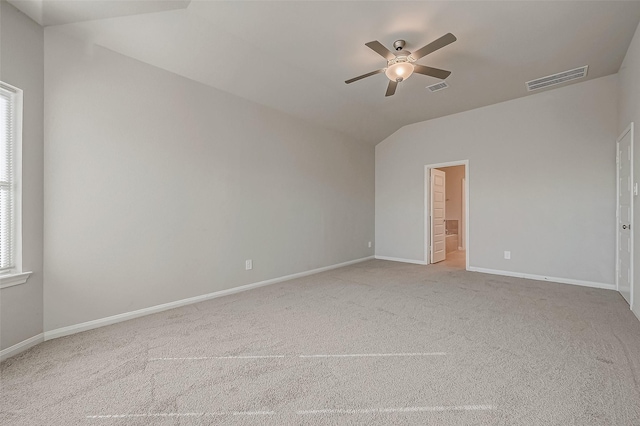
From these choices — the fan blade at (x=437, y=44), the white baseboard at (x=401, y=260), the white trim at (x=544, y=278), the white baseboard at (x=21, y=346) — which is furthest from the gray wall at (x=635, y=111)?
the white baseboard at (x=21, y=346)

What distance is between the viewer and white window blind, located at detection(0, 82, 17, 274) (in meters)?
2.18

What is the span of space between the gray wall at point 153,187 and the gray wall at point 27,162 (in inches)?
3.0

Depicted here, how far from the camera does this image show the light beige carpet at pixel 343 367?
1563 mm

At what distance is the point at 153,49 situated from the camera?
113 inches

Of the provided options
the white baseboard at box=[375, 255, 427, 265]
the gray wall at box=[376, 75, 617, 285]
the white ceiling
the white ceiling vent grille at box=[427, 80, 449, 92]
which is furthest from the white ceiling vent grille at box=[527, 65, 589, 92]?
the white baseboard at box=[375, 255, 427, 265]

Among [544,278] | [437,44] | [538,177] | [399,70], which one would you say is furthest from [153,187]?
[544,278]

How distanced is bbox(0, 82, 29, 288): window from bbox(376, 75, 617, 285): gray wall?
229 inches

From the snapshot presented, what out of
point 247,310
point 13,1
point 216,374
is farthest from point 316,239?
point 13,1

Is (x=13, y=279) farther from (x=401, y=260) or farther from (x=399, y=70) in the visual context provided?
(x=401, y=260)

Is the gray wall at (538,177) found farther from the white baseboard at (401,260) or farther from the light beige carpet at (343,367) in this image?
the light beige carpet at (343,367)

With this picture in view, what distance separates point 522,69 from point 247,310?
4.65 metres

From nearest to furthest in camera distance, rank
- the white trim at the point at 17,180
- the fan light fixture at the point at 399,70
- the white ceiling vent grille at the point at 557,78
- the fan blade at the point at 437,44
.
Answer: the white trim at the point at 17,180 < the fan blade at the point at 437,44 < the fan light fixture at the point at 399,70 < the white ceiling vent grille at the point at 557,78

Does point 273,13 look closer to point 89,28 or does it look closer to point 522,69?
point 89,28

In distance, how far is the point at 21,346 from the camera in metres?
2.24
